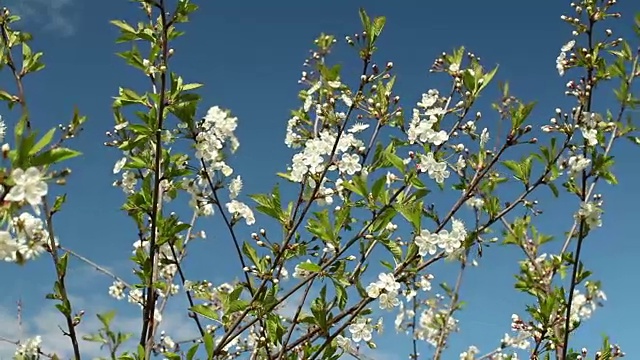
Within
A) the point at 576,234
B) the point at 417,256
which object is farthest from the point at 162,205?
the point at 576,234

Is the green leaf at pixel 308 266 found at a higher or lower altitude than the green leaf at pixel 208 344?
higher

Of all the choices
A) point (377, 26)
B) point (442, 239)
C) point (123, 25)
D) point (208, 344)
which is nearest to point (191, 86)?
point (123, 25)

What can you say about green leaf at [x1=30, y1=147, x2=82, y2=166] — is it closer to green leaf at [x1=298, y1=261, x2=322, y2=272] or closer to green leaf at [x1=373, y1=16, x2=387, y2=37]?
green leaf at [x1=298, y1=261, x2=322, y2=272]

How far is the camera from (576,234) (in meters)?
Result: 4.32

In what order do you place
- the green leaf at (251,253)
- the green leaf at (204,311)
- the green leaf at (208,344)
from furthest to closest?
the green leaf at (251,253) → the green leaf at (204,311) → the green leaf at (208,344)

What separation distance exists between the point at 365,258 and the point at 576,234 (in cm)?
184

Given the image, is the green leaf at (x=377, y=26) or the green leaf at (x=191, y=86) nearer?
the green leaf at (x=191, y=86)

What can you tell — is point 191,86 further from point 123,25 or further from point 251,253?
point 251,253

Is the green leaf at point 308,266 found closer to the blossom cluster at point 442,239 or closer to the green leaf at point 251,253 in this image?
the green leaf at point 251,253

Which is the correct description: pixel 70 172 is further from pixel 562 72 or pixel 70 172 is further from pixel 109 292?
pixel 109 292

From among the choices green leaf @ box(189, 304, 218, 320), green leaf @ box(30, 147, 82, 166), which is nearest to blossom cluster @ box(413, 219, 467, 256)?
green leaf @ box(189, 304, 218, 320)

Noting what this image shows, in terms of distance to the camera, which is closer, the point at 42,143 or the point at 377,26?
the point at 42,143

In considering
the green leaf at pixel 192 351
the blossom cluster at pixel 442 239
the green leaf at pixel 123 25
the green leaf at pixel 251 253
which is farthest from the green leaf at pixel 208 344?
the green leaf at pixel 123 25

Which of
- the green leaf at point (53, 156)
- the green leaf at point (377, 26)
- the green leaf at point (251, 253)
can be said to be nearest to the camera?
the green leaf at point (53, 156)
